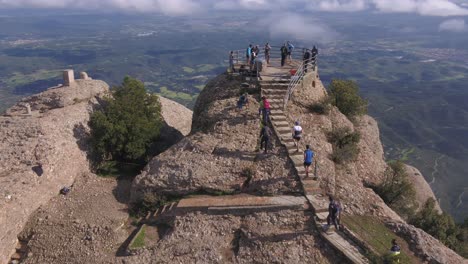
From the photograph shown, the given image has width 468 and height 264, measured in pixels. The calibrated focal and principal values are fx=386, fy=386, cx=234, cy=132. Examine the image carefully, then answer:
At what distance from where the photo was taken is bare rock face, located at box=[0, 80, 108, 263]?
20641 mm

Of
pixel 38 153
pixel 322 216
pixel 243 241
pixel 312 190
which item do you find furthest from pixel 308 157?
pixel 38 153

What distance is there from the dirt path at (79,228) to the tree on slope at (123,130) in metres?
4.38

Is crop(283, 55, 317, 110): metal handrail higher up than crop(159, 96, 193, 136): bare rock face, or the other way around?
crop(283, 55, 317, 110): metal handrail

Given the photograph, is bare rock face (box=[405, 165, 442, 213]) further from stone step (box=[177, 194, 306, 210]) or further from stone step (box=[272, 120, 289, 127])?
stone step (box=[177, 194, 306, 210])

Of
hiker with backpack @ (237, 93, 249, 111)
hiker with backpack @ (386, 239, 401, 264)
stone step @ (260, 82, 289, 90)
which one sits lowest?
hiker with backpack @ (386, 239, 401, 264)

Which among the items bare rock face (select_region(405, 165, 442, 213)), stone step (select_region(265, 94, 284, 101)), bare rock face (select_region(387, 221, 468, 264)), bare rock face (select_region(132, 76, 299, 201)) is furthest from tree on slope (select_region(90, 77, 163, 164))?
bare rock face (select_region(405, 165, 442, 213))

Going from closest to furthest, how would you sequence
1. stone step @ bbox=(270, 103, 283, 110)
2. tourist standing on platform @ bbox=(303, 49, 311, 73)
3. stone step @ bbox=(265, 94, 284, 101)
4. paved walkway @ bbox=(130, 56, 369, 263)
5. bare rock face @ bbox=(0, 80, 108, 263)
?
paved walkway @ bbox=(130, 56, 369, 263) < bare rock face @ bbox=(0, 80, 108, 263) < stone step @ bbox=(270, 103, 283, 110) < stone step @ bbox=(265, 94, 284, 101) < tourist standing on platform @ bbox=(303, 49, 311, 73)

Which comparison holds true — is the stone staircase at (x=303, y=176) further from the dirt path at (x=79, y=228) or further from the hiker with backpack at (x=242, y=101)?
the dirt path at (x=79, y=228)

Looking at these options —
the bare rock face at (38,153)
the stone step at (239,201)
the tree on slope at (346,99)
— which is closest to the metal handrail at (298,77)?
the tree on slope at (346,99)

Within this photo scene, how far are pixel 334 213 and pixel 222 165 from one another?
6948 mm

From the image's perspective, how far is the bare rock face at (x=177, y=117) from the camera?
3762 cm

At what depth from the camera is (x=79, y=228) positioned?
19891mm

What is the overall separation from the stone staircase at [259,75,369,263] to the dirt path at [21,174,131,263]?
31.6 feet

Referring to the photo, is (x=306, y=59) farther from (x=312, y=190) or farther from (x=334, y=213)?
(x=334, y=213)
